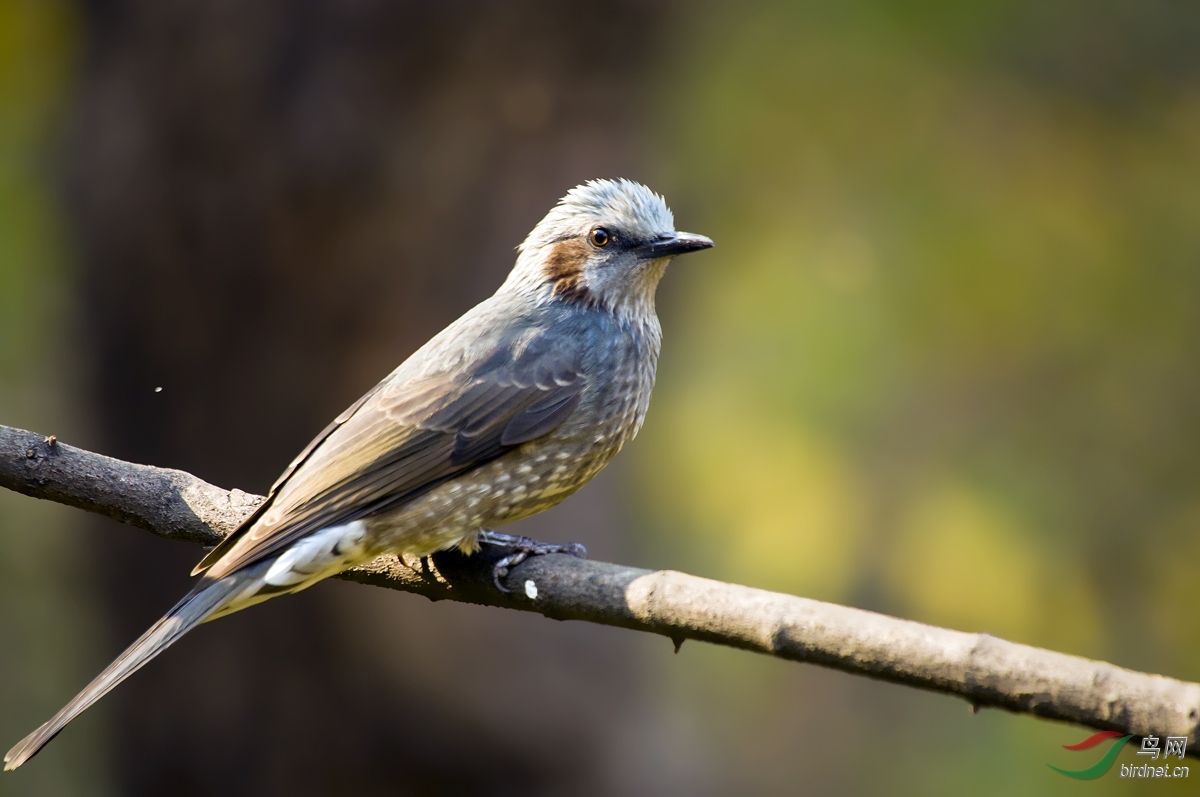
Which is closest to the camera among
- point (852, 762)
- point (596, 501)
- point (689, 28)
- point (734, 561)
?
point (596, 501)

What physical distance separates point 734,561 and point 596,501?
176 centimetres

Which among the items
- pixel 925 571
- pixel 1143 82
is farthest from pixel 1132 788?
pixel 1143 82

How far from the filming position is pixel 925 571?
820 centimetres

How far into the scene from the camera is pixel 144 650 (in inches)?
129

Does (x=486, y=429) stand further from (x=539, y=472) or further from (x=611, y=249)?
(x=611, y=249)

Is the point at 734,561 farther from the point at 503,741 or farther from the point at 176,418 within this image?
the point at 176,418

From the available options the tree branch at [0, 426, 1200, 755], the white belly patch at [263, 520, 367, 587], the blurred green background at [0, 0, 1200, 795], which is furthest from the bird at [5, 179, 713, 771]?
the blurred green background at [0, 0, 1200, 795]

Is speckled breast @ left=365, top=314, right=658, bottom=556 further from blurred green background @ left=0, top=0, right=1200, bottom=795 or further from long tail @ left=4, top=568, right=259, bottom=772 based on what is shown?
blurred green background @ left=0, top=0, right=1200, bottom=795

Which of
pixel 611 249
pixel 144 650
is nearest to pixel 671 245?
pixel 611 249

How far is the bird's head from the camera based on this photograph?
15.4ft

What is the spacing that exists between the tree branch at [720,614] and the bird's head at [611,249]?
131cm

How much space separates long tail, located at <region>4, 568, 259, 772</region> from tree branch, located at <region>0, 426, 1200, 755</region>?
1.16ft

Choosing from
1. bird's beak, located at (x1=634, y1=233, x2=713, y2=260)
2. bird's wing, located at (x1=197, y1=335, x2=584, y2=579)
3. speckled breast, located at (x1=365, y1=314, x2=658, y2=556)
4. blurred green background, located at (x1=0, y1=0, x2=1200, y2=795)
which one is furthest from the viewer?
blurred green background, located at (x1=0, y1=0, x2=1200, y2=795)

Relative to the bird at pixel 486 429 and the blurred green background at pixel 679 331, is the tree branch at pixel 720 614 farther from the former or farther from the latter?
the blurred green background at pixel 679 331
